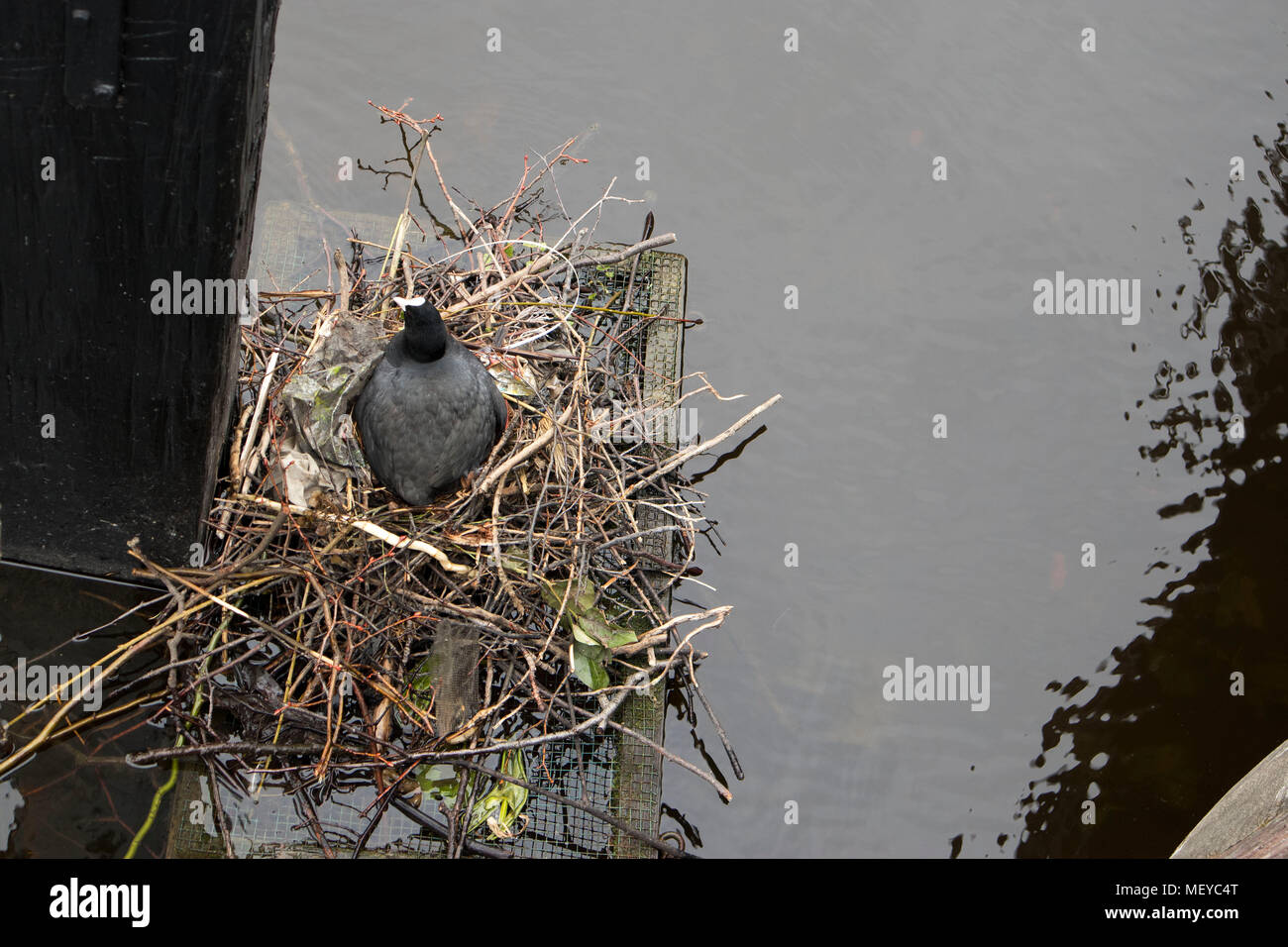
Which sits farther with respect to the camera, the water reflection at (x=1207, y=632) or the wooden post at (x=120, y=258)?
the water reflection at (x=1207, y=632)

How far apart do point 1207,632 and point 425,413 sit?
123 inches

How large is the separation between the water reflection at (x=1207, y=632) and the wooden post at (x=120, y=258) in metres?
3.11

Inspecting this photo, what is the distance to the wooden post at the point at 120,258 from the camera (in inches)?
85.7

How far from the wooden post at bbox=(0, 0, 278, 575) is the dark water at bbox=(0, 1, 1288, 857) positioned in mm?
1695

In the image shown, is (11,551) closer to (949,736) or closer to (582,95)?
(582,95)

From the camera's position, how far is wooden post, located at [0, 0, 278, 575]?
218 cm

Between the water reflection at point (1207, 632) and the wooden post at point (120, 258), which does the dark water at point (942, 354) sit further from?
the wooden post at point (120, 258)

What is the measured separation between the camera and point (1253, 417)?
4.49 meters

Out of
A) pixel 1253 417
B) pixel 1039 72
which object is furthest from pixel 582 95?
pixel 1253 417

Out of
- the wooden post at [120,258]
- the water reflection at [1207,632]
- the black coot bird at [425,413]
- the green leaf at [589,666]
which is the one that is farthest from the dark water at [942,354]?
the wooden post at [120,258]

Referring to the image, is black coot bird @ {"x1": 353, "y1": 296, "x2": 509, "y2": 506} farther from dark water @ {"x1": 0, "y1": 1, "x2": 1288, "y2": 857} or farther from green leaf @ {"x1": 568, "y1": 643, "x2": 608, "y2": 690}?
dark water @ {"x1": 0, "y1": 1, "x2": 1288, "y2": 857}

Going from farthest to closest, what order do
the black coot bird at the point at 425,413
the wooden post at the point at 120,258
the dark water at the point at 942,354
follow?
the dark water at the point at 942,354 < the black coot bird at the point at 425,413 < the wooden post at the point at 120,258

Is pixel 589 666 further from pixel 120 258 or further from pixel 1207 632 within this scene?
pixel 1207 632
